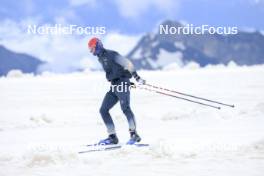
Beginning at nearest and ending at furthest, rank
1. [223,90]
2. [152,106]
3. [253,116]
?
[253,116] → [152,106] → [223,90]

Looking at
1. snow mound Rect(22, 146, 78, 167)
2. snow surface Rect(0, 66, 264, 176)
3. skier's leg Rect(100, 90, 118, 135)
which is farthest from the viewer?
skier's leg Rect(100, 90, 118, 135)

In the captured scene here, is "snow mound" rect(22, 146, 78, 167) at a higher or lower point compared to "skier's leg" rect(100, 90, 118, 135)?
lower

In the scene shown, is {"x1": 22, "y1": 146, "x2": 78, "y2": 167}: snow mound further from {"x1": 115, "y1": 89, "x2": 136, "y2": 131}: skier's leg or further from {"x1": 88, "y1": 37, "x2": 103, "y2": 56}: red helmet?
{"x1": 88, "y1": 37, "x2": 103, "y2": 56}: red helmet

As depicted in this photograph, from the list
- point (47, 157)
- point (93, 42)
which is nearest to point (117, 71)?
point (93, 42)

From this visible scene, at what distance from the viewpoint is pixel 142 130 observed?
46.3 feet

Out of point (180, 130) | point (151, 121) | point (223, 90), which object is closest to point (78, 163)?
point (180, 130)

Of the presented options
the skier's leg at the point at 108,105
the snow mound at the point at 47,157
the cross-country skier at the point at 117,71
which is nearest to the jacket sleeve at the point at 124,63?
the cross-country skier at the point at 117,71

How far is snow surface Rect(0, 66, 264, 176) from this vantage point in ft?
26.9

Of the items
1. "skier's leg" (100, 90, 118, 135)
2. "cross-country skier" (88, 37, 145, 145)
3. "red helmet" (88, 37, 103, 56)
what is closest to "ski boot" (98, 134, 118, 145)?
"skier's leg" (100, 90, 118, 135)

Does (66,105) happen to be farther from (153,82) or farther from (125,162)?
(125,162)

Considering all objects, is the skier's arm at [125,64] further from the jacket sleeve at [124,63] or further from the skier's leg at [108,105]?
the skier's leg at [108,105]

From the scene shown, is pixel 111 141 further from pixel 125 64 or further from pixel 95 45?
pixel 95 45

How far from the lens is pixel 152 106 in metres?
20.9

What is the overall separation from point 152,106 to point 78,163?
485 inches
